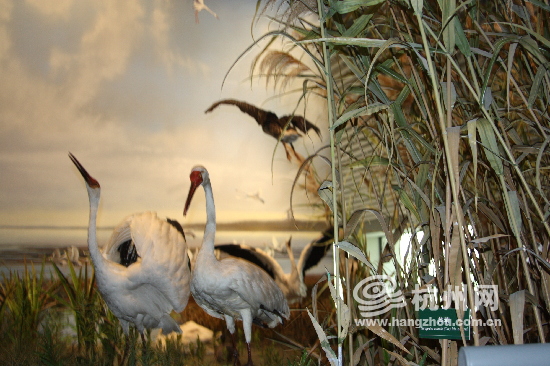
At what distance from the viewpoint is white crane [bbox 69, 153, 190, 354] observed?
1.92 m

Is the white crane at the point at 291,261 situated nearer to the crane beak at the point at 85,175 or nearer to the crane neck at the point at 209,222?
the crane neck at the point at 209,222

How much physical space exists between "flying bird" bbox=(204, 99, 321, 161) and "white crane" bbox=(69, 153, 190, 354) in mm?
641

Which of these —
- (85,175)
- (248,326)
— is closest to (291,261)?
(248,326)

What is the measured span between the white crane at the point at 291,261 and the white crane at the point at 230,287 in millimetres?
86

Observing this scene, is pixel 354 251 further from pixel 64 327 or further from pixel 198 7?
pixel 198 7

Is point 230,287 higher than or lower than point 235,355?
higher

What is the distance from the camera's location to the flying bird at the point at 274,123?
2.31 metres

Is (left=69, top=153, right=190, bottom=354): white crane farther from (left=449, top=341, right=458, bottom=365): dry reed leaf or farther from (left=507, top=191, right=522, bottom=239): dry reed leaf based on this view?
(left=507, top=191, right=522, bottom=239): dry reed leaf

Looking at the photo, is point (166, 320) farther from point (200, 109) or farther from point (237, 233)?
point (200, 109)

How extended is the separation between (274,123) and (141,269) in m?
0.96

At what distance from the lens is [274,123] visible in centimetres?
236

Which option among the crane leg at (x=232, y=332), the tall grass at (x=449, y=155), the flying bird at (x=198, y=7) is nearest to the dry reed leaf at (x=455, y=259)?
the tall grass at (x=449, y=155)

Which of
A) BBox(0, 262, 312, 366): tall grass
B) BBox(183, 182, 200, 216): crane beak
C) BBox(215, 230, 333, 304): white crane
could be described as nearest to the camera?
BBox(0, 262, 312, 366): tall grass

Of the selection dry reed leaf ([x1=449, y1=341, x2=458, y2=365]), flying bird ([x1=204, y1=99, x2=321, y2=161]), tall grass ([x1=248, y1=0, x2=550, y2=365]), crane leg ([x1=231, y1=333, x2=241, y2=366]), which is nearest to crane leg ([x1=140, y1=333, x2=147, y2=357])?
crane leg ([x1=231, y1=333, x2=241, y2=366])
